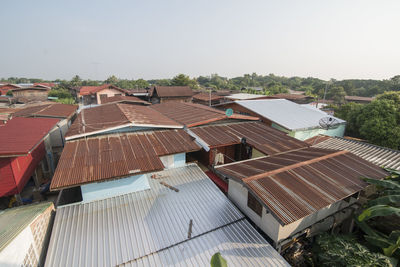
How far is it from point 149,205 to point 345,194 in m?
7.57

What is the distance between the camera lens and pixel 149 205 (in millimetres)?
7754

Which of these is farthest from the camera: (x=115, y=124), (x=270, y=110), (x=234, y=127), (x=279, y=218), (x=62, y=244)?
(x=270, y=110)

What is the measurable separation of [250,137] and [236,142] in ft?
4.72

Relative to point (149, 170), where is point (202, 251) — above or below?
below

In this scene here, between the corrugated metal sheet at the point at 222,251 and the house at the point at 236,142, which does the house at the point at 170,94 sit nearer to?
the house at the point at 236,142

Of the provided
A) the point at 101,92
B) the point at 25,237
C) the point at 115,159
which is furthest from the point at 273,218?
the point at 101,92

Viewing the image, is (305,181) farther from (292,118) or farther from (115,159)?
(292,118)

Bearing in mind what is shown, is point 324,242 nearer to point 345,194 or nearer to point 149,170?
point 345,194

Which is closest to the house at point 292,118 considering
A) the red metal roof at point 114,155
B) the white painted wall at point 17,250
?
the red metal roof at point 114,155

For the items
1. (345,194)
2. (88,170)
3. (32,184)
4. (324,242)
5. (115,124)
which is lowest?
(32,184)

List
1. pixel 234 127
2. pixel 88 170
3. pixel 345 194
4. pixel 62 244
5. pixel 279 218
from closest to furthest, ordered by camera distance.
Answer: pixel 279 218 < pixel 62 244 < pixel 345 194 < pixel 88 170 < pixel 234 127

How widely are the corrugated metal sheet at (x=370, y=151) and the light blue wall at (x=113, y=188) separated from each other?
44.7 ft

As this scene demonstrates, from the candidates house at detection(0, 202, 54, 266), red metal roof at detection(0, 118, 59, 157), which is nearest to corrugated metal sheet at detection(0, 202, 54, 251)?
house at detection(0, 202, 54, 266)

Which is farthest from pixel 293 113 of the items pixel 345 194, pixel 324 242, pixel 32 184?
pixel 32 184
